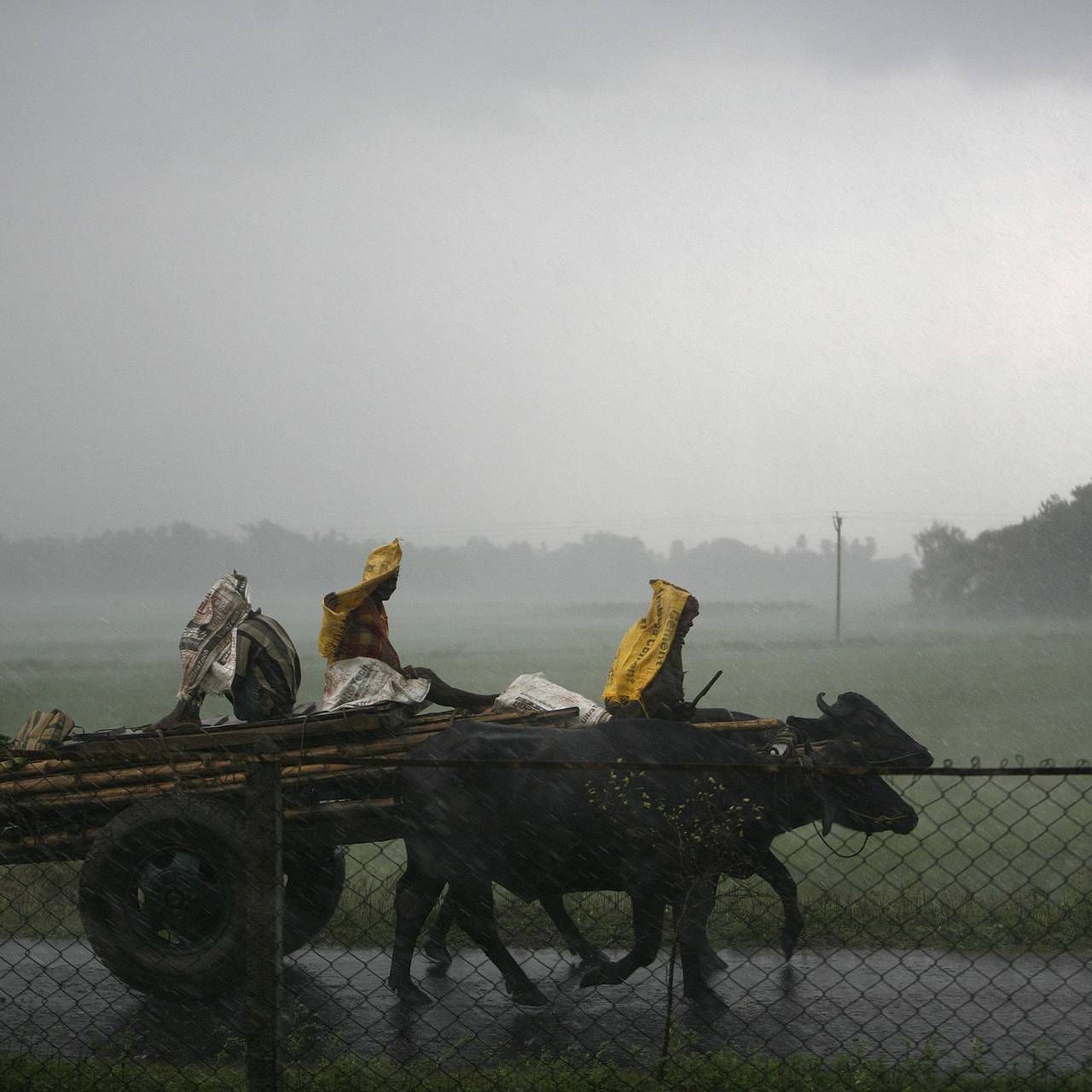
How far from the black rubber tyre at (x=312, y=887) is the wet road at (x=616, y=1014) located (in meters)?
0.27

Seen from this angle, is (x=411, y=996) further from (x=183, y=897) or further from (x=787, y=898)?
(x=787, y=898)

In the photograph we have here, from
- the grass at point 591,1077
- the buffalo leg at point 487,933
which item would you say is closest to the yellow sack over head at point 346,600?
the buffalo leg at point 487,933

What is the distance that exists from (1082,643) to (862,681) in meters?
12.5

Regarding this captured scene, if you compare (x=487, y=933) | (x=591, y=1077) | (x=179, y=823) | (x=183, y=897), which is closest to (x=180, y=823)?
(x=179, y=823)

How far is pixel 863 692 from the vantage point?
2845cm

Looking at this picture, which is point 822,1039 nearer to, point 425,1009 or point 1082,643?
point 425,1009

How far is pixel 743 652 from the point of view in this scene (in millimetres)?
39188

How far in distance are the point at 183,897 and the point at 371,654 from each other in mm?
1713

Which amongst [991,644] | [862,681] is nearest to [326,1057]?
[862,681]

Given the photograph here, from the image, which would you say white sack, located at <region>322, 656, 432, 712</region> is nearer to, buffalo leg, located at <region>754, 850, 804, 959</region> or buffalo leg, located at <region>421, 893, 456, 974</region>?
buffalo leg, located at <region>421, 893, 456, 974</region>

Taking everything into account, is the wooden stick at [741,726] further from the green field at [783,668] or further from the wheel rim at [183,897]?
the green field at [783,668]

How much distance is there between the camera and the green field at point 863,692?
6820 millimetres

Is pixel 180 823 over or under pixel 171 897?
over

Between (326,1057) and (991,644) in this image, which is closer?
(326,1057)
